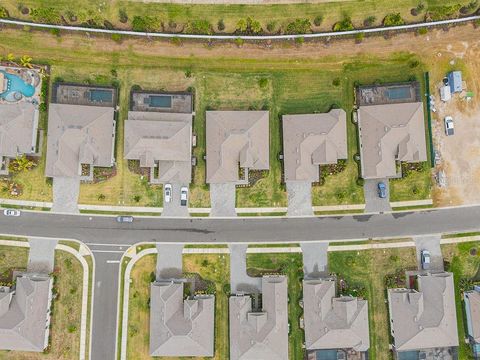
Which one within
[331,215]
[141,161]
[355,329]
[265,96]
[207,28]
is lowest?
[355,329]

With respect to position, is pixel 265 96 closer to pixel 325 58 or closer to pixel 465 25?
pixel 325 58

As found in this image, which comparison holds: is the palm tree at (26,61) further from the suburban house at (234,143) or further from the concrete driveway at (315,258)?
the concrete driveway at (315,258)

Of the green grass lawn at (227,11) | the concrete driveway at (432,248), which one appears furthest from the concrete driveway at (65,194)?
the concrete driveway at (432,248)

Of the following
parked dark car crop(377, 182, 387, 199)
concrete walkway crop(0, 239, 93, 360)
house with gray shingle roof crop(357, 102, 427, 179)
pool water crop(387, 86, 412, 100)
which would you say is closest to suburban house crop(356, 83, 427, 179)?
house with gray shingle roof crop(357, 102, 427, 179)

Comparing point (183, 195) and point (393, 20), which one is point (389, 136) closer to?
point (393, 20)

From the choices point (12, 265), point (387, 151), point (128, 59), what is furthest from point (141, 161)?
point (387, 151)

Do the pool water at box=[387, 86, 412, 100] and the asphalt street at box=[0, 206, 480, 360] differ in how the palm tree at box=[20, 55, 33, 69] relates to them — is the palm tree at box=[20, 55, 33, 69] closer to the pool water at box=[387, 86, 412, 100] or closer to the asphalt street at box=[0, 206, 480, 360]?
the asphalt street at box=[0, 206, 480, 360]

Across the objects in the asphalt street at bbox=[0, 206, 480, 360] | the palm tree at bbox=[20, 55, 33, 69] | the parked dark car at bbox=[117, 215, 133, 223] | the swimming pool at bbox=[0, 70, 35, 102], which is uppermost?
the palm tree at bbox=[20, 55, 33, 69]

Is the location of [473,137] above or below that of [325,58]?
below
